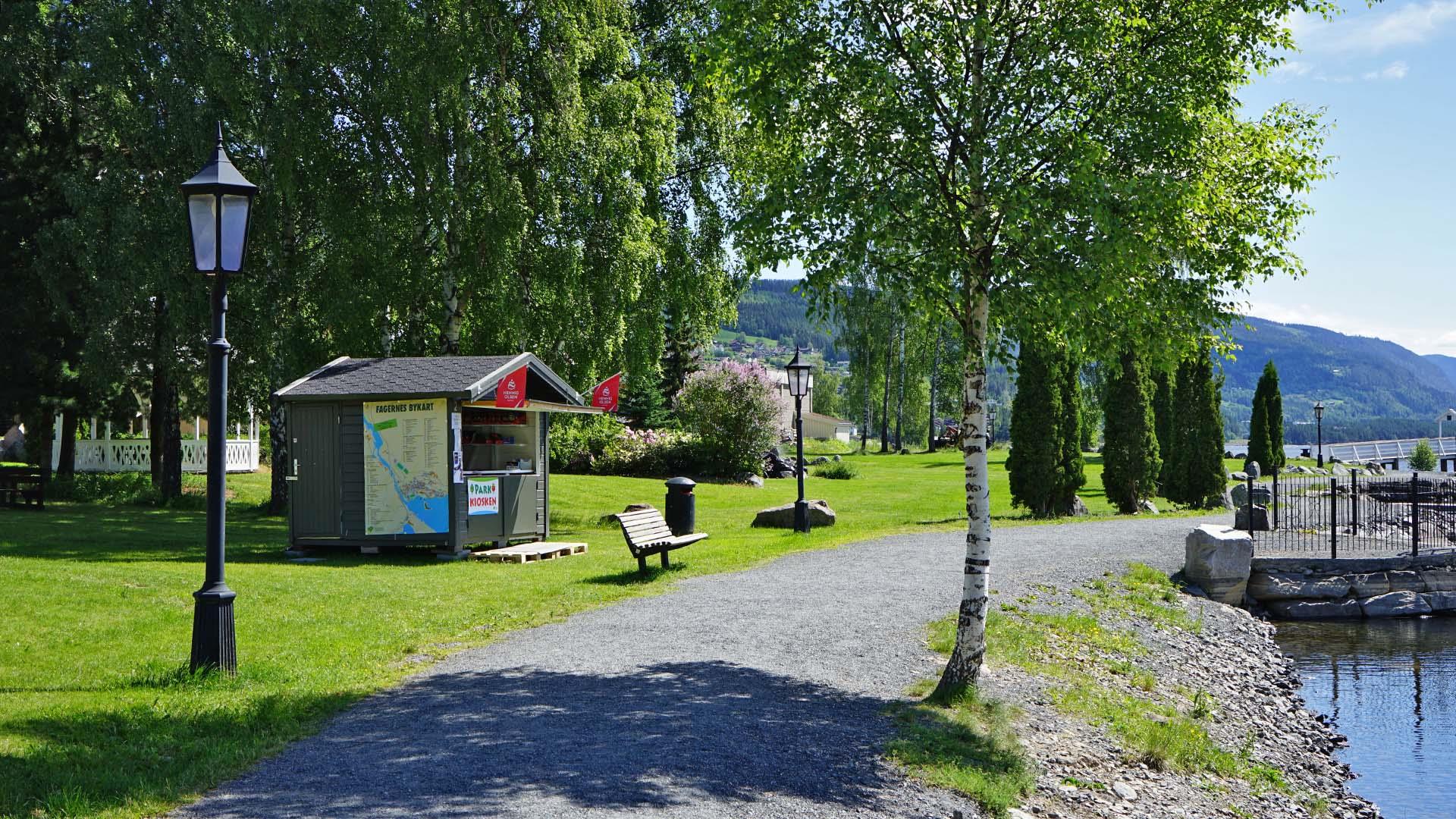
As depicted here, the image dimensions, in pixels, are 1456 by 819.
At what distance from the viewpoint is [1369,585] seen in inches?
683

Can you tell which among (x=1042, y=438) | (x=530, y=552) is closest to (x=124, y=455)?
(x=530, y=552)

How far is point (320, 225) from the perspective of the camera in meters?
23.0

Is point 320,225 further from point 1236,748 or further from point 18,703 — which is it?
point 1236,748

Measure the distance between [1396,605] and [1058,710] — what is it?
38.8 feet

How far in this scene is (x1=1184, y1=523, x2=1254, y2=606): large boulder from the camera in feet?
52.7

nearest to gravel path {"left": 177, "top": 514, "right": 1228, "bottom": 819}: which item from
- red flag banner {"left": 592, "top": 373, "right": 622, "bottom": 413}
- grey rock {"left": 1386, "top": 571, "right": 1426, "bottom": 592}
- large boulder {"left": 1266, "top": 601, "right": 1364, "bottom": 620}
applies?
large boulder {"left": 1266, "top": 601, "right": 1364, "bottom": 620}

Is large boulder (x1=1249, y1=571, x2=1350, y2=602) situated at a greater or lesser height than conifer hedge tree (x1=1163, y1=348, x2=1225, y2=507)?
lesser

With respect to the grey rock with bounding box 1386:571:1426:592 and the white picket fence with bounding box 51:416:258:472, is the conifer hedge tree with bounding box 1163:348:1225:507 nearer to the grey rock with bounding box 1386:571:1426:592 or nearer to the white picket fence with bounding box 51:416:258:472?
the grey rock with bounding box 1386:571:1426:592

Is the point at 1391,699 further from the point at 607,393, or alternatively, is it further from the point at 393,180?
the point at 393,180

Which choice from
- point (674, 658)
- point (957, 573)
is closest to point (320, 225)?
point (957, 573)

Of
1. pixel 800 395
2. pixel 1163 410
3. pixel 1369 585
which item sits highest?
pixel 800 395

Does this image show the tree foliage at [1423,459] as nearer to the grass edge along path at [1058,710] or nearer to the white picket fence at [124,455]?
the grass edge along path at [1058,710]

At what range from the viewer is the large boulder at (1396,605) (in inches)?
675

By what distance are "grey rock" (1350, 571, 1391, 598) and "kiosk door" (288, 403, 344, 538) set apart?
15.8 m
